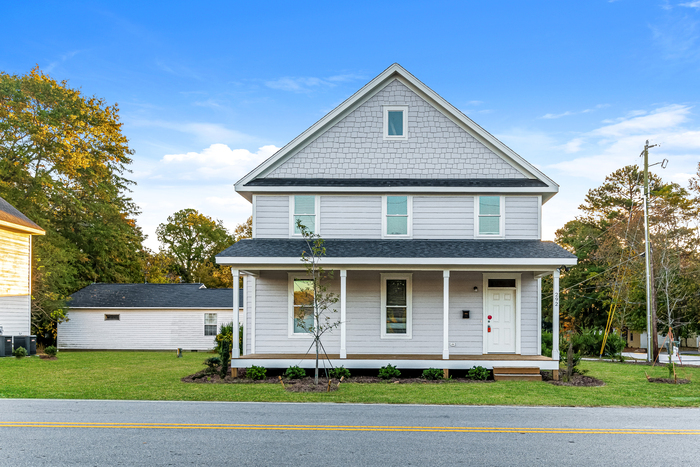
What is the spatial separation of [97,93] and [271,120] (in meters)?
13.4

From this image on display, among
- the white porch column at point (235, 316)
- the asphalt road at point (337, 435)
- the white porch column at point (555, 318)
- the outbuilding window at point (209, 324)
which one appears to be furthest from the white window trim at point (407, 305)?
the outbuilding window at point (209, 324)

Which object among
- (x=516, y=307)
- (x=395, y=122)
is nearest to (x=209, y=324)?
(x=395, y=122)

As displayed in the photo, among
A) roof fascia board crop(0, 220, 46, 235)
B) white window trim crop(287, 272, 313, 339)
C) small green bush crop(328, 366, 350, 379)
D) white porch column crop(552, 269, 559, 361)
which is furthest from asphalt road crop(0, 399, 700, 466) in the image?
roof fascia board crop(0, 220, 46, 235)

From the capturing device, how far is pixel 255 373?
14.4 meters

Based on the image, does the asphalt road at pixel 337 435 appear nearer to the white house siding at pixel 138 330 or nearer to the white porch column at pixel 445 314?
the white porch column at pixel 445 314

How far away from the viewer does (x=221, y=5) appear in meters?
19.4

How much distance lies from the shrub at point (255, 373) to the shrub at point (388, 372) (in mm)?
3388

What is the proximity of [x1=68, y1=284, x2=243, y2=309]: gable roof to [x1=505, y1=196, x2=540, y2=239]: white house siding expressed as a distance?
16.5 meters

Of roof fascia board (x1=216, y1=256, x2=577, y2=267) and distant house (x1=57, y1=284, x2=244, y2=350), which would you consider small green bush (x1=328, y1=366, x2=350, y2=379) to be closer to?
roof fascia board (x1=216, y1=256, x2=577, y2=267)

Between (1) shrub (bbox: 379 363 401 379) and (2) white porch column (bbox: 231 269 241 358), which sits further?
(2) white porch column (bbox: 231 269 241 358)

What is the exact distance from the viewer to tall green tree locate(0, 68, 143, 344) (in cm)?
2725

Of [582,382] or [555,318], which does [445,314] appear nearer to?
[555,318]

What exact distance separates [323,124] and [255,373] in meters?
8.30

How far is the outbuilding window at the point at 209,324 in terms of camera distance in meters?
28.8
